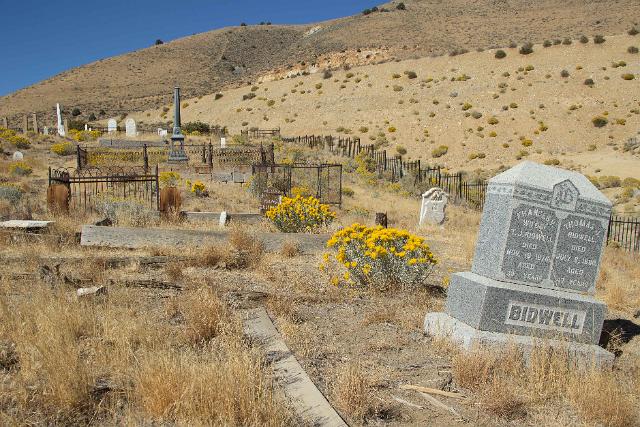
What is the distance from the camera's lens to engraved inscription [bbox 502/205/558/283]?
5.84 metres

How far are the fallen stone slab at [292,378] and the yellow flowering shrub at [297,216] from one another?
702cm

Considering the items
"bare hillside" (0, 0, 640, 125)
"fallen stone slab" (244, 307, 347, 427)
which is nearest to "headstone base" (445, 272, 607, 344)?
"fallen stone slab" (244, 307, 347, 427)

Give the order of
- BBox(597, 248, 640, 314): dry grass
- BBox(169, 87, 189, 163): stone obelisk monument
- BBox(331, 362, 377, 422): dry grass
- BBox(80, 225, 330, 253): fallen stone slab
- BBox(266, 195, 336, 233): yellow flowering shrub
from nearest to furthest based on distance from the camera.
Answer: BBox(331, 362, 377, 422): dry grass < BBox(597, 248, 640, 314): dry grass < BBox(80, 225, 330, 253): fallen stone slab < BBox(266, 195, 336, 233): yellow flowering shrub < BBox(169, 87, 189, 163): stone obelisk monument

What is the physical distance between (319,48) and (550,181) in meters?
75.9

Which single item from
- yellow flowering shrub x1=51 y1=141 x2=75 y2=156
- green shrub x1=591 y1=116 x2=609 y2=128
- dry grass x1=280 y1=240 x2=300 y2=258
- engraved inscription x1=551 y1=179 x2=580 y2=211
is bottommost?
dry grass x1=280 y1=240 x2=300 y2=258

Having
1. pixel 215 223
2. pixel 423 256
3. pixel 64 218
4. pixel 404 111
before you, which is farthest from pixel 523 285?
pixel 404 111

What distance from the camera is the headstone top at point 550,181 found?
19.2ft

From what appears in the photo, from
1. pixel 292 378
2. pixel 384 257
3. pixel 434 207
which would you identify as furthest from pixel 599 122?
pixel 292 378

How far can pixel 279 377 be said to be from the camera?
15.0 feet

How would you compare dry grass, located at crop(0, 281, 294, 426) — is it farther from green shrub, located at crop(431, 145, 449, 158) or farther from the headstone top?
green shrub, located at crop(431, 145, 449, 158)

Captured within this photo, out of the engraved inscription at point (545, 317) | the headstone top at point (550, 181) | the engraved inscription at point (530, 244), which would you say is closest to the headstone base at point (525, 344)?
the engraved inscription at point (545, 317)

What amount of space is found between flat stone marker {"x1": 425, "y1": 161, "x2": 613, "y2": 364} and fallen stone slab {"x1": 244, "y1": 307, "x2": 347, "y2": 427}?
181 cm

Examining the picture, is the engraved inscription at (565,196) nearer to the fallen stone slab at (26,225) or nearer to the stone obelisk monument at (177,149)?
the fallen stone slab at (26,225)

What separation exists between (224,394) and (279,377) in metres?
0.88
